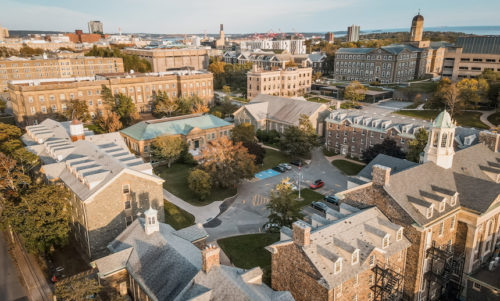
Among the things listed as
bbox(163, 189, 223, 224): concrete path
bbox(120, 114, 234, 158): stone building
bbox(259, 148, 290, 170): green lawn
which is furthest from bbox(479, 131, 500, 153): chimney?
bbox(120, 114, 234, 158): stone building

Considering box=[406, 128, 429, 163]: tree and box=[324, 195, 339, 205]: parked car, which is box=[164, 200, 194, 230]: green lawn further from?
box=[406, 128, 429, 163]: tree

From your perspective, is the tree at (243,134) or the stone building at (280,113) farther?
the stone building at (280,113)

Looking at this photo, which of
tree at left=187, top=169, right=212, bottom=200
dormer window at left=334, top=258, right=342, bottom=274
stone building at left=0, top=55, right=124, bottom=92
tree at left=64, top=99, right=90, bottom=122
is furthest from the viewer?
stone building at left=0, top=55, right=124, bottom=92

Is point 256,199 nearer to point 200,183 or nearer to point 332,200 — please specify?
point 200,183

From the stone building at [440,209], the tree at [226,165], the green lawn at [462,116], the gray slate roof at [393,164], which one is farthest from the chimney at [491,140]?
the green lawn at [462,116]

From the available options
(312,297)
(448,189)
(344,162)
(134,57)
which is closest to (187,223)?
(312,297)

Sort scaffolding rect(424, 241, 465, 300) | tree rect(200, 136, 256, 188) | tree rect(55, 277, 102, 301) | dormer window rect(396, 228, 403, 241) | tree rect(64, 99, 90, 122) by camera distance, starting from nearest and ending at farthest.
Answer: tree rect(55, 277, 102, 301), dormer window rect(396, 228, 403, 241), scaffolding rect(424, 241, 465, 300), tree rect(200, 136, 256, 188), tree rect(64, 99, 90, 122)

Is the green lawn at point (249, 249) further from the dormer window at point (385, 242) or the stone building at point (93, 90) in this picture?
the stone building at point (93, 90)
